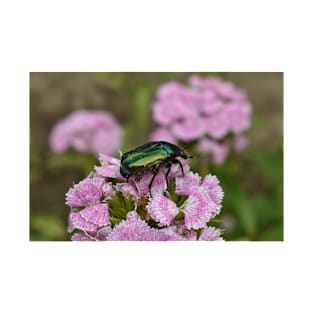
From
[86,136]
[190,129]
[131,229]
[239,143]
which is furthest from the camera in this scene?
[86,136]

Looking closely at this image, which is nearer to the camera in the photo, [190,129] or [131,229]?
[131,229]

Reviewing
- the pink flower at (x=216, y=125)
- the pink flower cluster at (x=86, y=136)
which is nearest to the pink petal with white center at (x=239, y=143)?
the pink flower at (x=216, y=125)

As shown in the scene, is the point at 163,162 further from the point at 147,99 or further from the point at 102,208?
the point at 147,99

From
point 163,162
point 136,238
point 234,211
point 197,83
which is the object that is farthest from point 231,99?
point 136,238

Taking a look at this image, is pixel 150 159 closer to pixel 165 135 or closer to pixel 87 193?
pixel 87 193

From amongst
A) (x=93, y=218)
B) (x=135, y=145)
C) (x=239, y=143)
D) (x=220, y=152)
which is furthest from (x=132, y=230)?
(x=135, y=145)

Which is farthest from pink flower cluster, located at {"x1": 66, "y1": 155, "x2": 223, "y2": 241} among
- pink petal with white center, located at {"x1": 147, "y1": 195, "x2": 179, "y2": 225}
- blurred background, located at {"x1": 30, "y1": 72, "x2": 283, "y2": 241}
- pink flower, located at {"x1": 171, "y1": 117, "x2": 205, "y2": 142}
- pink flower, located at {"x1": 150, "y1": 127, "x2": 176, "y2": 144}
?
blurred background, located at {"x1": 30, "y1": 72, "x2": 283, "y2": 241}
